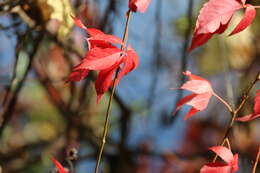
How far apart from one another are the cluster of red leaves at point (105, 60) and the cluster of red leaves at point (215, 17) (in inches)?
4.0

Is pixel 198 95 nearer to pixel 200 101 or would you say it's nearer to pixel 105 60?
pixel 200 101

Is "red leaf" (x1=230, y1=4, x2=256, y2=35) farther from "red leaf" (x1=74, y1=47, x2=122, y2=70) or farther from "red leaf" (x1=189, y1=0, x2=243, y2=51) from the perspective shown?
"red leaf" (x1=74, y1=47, x2=122, y2=70)

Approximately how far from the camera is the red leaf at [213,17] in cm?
62

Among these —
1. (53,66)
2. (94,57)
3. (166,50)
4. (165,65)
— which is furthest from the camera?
(165,65)

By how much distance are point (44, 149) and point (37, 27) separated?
0.83 metres

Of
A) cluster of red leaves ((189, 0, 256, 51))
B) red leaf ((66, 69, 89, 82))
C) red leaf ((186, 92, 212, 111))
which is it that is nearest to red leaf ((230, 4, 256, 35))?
cluster of red leaves ((189, 0, 256, 51))

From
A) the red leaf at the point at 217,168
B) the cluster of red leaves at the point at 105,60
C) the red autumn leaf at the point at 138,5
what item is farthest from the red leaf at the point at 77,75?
the red leaf at the point at 217,168

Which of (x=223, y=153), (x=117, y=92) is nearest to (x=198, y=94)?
(x=223, y=153)

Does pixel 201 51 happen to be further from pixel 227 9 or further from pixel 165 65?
pixel 227 9

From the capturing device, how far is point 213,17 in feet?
2.08

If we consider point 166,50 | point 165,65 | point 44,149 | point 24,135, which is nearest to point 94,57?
point 44,149

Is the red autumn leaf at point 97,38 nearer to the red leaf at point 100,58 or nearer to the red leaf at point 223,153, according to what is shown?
the red leaf at point 100,58

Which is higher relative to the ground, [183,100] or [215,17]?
[215,17]

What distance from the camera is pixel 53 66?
235 cm
